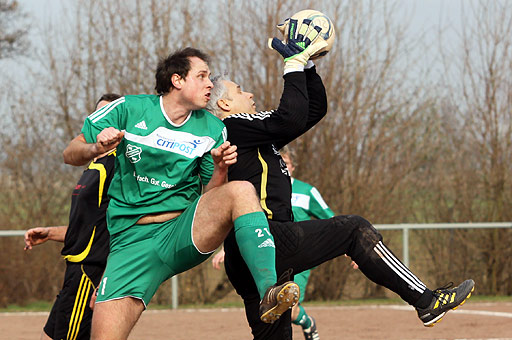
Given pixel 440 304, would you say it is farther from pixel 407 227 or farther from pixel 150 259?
pixel 407 227

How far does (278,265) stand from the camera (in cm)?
451

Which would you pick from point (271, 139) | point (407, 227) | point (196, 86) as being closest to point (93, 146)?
point (196, 86)

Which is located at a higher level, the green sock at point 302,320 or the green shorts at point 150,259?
the green shorts at point 150,259

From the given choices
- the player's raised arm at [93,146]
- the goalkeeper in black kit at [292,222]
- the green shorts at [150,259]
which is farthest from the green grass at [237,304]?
the player's raised arm at [93,146]

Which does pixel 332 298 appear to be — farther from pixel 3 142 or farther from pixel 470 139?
pixel 3 142

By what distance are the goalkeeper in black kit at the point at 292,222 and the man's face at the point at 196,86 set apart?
25 cm

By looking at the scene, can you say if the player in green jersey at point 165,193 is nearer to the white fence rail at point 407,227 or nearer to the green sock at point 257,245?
the green sock at point 257,245

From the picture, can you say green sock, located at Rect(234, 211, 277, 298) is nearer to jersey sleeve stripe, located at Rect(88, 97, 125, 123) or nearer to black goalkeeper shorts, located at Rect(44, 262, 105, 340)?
jersey sleeve stripe, located at Rect(88, 97, 125, 123)

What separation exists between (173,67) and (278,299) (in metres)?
1.71

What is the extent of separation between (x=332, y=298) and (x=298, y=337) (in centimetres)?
505

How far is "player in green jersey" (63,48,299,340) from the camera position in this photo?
411cm

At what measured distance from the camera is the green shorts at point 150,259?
14.2ft

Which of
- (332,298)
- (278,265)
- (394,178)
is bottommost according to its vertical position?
(332,298)

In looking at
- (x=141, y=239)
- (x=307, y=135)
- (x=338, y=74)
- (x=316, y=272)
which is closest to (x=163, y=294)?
(x=316, y=272)
